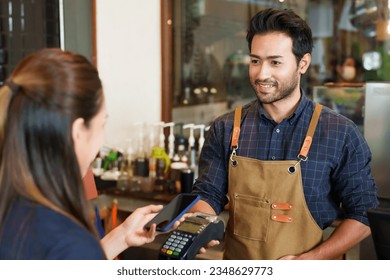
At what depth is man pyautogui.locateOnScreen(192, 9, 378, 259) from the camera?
65.9 inches

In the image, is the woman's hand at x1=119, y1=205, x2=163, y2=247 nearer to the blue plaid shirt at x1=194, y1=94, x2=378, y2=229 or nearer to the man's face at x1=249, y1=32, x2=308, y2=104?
the blue plaid shirt at x1=194, y1=94, x2=378, y2=229

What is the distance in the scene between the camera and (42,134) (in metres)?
0.92

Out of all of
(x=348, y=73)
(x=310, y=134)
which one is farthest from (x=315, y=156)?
(x=348, y=73)

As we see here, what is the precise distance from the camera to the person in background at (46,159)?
2.87 feet

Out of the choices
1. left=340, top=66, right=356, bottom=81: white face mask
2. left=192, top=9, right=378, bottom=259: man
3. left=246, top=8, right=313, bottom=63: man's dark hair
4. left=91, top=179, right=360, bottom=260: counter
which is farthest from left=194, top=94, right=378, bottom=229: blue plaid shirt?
left=340, top=66, right=356, bottom=81: white face mask

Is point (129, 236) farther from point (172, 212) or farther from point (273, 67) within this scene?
point (273, 67)

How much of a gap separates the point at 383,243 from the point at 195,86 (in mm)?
2689

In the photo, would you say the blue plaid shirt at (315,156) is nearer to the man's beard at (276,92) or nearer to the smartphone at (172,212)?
the man's beard at (276,92)

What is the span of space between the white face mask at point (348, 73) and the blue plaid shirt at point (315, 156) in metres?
2.50

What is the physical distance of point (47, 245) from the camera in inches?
33.8

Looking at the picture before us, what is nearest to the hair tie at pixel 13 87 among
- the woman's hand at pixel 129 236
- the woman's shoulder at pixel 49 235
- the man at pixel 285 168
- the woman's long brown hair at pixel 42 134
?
the woman's long brown hair at pixel 42 134

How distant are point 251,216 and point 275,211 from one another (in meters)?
0.09
